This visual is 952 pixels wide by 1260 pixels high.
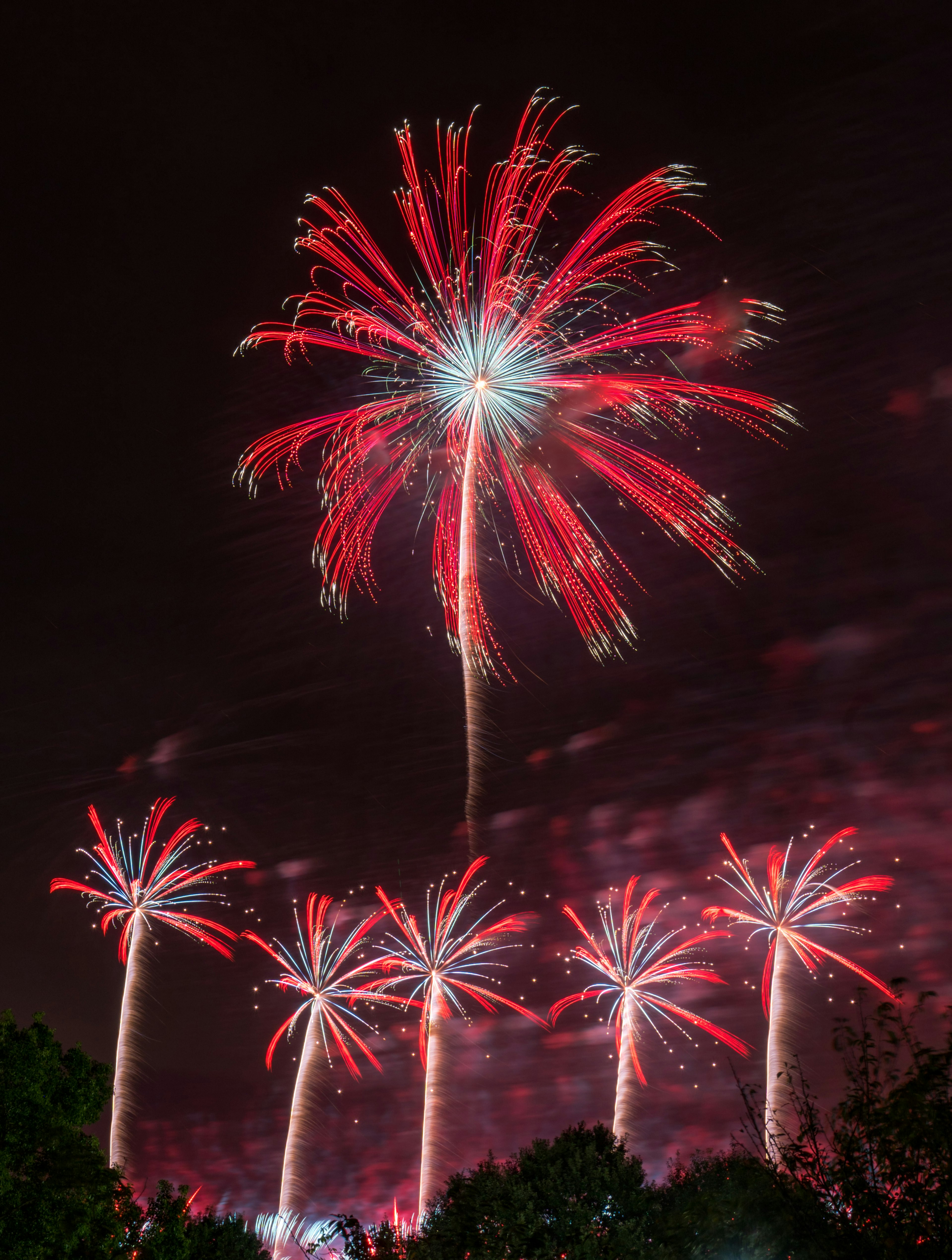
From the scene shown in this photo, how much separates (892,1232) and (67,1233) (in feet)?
75.5

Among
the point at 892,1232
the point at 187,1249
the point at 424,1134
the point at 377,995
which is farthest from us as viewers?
the point at 424,1134

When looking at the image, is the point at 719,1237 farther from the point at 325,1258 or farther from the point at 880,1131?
the point at 325,1258

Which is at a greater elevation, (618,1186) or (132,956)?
(132,956)

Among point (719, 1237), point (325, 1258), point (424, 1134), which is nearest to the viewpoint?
point (719, 1237)

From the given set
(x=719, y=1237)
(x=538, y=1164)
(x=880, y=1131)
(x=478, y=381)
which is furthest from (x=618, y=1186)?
(x=478, y=381)

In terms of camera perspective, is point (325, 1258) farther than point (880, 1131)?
Yes

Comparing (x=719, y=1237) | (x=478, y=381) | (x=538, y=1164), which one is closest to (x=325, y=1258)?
(x=538, y=1164)

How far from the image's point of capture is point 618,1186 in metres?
30.5

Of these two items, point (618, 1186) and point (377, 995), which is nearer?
point (618, 1186)

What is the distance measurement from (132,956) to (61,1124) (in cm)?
1787

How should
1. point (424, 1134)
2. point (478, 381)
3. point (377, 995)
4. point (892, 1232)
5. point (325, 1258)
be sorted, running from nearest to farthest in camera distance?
point (892, 1232) < point (478, 381) < point (377, 995) < point (424, 1134) < point (325, 1258)

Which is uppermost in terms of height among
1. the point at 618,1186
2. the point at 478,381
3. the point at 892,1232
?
the point at 478,381

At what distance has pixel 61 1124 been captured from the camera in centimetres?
2828

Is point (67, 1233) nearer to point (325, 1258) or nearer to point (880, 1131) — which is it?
point (880, 1131)
